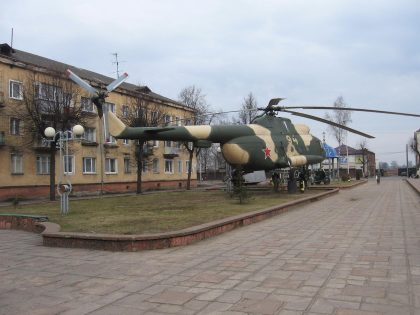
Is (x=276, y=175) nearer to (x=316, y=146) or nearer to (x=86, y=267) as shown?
(x=316, y=146)

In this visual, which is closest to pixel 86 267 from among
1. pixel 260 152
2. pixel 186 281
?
pixel 186 281

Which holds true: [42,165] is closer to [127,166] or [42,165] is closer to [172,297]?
[127,166]

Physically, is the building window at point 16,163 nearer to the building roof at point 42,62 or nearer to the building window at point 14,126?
the building window at point 14,126

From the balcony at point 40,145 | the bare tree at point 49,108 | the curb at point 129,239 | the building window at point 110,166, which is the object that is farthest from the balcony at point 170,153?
the curb at point 129,239

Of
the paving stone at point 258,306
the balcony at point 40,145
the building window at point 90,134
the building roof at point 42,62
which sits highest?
the building roof at point 42,62

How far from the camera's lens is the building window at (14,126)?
3425cm

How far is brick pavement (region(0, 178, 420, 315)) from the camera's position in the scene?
18.6ft

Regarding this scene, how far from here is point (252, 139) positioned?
1001 inches

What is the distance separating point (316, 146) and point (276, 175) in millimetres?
3298

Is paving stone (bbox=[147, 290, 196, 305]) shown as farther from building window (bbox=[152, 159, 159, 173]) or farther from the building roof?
building window (bbox=[152, 159, 159, 173])

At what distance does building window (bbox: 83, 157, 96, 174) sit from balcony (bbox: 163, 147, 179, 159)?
479 inches

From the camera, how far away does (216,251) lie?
9.41m

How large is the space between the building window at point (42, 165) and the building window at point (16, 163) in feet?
5.54

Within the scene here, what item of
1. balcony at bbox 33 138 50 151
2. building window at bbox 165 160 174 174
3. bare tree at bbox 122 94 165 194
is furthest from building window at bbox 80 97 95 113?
building window at bbox 165 160 174 174
